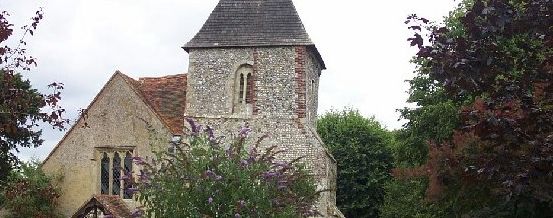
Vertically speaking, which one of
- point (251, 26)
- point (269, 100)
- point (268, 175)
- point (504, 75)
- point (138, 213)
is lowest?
point (138, 213)

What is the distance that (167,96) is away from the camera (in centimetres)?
2584

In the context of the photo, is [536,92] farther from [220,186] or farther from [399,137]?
[399,137]

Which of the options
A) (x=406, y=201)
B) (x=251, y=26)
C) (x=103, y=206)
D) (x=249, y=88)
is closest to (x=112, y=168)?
(x=103, y=206)

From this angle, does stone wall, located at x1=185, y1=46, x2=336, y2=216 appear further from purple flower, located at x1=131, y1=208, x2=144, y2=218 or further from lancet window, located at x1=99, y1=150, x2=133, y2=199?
purple flower, located at x1=131, y1=208, x2=144, y2=218

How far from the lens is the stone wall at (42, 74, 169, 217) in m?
24.6

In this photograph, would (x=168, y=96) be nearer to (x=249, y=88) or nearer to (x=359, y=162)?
(x=249, y=88)

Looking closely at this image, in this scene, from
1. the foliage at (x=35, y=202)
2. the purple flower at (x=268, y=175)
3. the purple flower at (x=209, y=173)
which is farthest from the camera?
the foliage at (x=35, y=202)

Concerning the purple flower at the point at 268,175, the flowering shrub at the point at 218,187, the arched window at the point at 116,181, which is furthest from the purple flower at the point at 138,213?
the arched window at the point at 116,181

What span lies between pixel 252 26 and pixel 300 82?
2.61m

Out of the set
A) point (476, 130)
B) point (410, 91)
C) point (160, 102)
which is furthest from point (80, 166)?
point (476, 130)

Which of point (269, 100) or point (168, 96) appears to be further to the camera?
point (168, 96)

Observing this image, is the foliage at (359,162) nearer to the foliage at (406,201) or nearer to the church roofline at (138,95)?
the foliage at (406,201)

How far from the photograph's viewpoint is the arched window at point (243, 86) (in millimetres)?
24625

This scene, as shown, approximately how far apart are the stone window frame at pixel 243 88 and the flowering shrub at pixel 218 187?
1156cm
